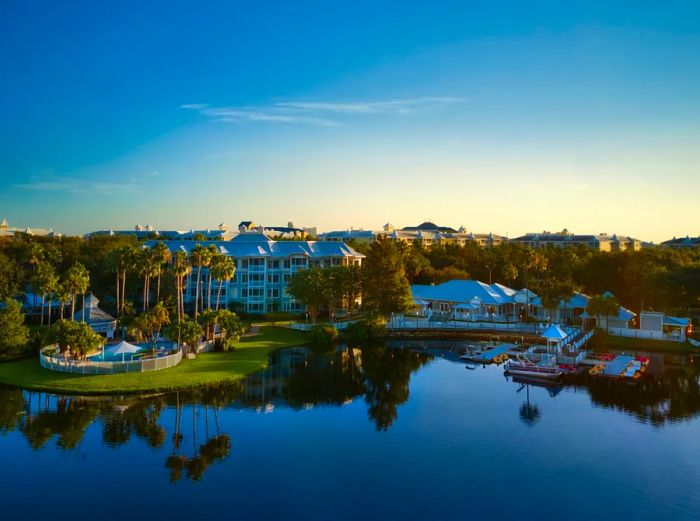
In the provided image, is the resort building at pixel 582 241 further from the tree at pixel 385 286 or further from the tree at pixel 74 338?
the tree at pixel 74 338

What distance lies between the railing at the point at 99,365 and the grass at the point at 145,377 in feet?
1.88

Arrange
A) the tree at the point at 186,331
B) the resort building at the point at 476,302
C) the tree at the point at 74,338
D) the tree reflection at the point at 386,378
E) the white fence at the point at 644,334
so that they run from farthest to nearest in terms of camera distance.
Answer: the resort building at the point at 476,302, the white fence at the point at 644,334, the tree at the point at 186,331, the tree at the point at 74,338, the tree reflection at the point at 386,378

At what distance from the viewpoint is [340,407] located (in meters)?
35.5

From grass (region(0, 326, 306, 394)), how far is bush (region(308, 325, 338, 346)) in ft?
32.1

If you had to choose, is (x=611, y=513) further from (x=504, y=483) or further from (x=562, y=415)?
(x=562, y=415)

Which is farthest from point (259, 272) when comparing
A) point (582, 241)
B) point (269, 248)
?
point (582, 241)

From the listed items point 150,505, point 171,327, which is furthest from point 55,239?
point 150,505

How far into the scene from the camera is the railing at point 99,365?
3950 centimetres

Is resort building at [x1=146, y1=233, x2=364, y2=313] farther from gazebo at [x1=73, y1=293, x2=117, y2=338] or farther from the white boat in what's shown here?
the white boat

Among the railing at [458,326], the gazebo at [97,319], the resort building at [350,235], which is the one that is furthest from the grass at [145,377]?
the resort building at [350,235]

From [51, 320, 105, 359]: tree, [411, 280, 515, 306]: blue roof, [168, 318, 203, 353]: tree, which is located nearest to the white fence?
[411, 280, 515, 306]: blue roof

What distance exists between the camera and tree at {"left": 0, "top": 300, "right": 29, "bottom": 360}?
43.4m

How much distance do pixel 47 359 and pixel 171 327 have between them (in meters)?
9.41

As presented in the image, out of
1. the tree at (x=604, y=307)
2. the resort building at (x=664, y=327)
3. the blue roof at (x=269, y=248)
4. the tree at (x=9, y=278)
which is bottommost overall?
the resort building at (x=664, y=327)
